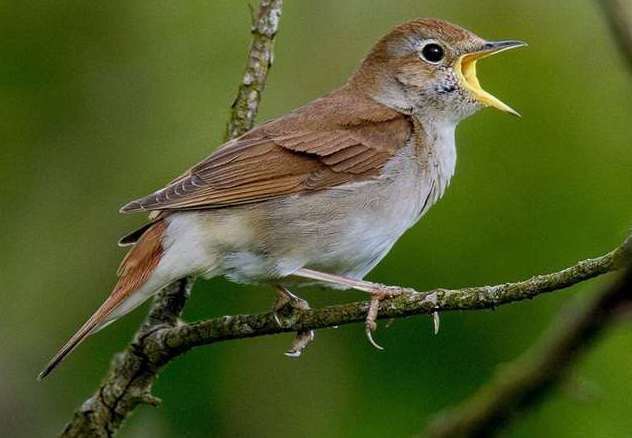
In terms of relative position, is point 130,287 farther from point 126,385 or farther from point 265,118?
point 265,118

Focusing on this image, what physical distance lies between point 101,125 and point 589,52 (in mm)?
2793

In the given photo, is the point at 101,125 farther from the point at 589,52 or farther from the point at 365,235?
the point at 589,52

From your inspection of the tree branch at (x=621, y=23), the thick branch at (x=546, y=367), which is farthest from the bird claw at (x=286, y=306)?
the tree branch at (x=621, y=23)

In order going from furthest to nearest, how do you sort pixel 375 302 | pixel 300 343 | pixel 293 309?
1. pixel 300 343
2. pixel 293 309
3. pixel 375 302

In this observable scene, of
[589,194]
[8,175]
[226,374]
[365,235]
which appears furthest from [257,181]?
[8,175]

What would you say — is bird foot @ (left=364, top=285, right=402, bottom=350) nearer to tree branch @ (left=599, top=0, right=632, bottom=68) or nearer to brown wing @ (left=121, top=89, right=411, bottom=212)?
brown wing @ (left=121, top=89, right=411, bottom=212)

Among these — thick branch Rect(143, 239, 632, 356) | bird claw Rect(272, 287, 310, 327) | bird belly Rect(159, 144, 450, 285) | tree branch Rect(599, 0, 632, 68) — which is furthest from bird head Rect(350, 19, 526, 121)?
tree branch Rect(599, 0, 632, 68)

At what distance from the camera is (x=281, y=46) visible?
21.0 feet

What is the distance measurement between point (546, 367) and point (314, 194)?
10.6 ft

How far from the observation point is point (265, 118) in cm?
626

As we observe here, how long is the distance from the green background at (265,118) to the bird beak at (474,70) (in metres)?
0.10

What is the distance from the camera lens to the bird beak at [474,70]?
5039 millimetres

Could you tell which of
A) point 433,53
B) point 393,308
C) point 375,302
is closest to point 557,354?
point 393,308

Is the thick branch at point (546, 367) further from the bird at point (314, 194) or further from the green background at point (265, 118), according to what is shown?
the bird at point (314, 194)
